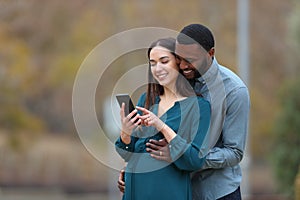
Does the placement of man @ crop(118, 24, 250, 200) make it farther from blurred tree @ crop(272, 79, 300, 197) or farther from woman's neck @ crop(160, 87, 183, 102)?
blurred tree @ crop(272, 79, 300, 197)

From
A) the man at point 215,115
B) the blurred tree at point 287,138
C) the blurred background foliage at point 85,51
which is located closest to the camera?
the man at point 215,115

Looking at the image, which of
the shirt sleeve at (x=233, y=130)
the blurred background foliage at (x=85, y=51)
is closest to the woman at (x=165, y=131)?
the shirt sleeve at (x=233, y=130)

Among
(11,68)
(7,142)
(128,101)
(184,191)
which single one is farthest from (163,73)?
(7,142)

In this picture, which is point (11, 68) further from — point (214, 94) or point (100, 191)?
point (214, 94)

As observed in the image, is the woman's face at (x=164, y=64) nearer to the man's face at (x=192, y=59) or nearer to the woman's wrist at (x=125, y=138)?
the man's face at (x=192, y=59)

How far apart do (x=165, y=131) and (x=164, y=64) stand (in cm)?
36

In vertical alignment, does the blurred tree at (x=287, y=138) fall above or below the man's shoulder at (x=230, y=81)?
below

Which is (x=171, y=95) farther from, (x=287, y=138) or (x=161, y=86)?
(x=287, y=138)

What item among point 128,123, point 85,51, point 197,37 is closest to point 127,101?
point 128,123

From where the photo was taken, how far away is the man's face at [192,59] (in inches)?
179

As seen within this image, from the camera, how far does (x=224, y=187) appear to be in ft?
15.6

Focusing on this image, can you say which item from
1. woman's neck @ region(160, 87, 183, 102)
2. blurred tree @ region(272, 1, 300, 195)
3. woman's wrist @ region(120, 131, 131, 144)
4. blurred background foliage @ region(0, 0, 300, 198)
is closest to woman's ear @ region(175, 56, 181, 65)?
woman's neck @ region(160, 87, 183, 102)

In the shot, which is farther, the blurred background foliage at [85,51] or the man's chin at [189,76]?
the blurred background foliage at [85,51]

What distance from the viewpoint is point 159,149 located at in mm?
4543
